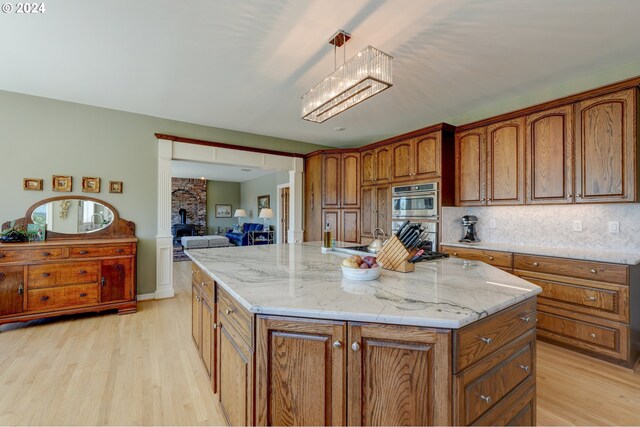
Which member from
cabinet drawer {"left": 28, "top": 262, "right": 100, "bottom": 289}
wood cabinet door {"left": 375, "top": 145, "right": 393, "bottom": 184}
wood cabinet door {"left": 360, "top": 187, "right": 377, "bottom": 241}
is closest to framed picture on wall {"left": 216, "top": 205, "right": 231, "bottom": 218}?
wood cabinet door {"left": 360, "top": 187, "right": 377, "bottom": 241}

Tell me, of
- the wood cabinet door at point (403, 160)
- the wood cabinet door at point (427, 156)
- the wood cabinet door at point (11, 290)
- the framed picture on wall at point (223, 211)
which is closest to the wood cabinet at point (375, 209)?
the wood cabinet door at point (403, 160)

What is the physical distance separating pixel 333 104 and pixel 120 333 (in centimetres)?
306

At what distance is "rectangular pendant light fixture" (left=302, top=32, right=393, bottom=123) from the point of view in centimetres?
192

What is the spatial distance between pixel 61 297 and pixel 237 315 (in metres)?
3.03

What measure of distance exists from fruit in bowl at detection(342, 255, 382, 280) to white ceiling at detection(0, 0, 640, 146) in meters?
1.65

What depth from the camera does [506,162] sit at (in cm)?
320

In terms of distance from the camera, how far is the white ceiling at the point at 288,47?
191 cm

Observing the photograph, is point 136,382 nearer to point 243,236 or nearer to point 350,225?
point 350,225

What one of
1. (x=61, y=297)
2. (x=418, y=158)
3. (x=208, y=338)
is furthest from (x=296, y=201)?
(x=208, y=338)

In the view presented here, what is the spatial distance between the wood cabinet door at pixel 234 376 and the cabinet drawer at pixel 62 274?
8.39ft

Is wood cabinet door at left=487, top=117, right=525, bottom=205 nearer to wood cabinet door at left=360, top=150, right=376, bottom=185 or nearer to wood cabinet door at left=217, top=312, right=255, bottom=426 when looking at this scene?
wood cabinet door at left=360, top=150, right=376, bottom=185

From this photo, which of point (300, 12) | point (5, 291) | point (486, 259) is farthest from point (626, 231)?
point (5, 291)

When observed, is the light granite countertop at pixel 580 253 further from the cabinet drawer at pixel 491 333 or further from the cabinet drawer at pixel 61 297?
the cabinet drawer at pixel 61 297

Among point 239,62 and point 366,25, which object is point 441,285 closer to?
point 366,25
